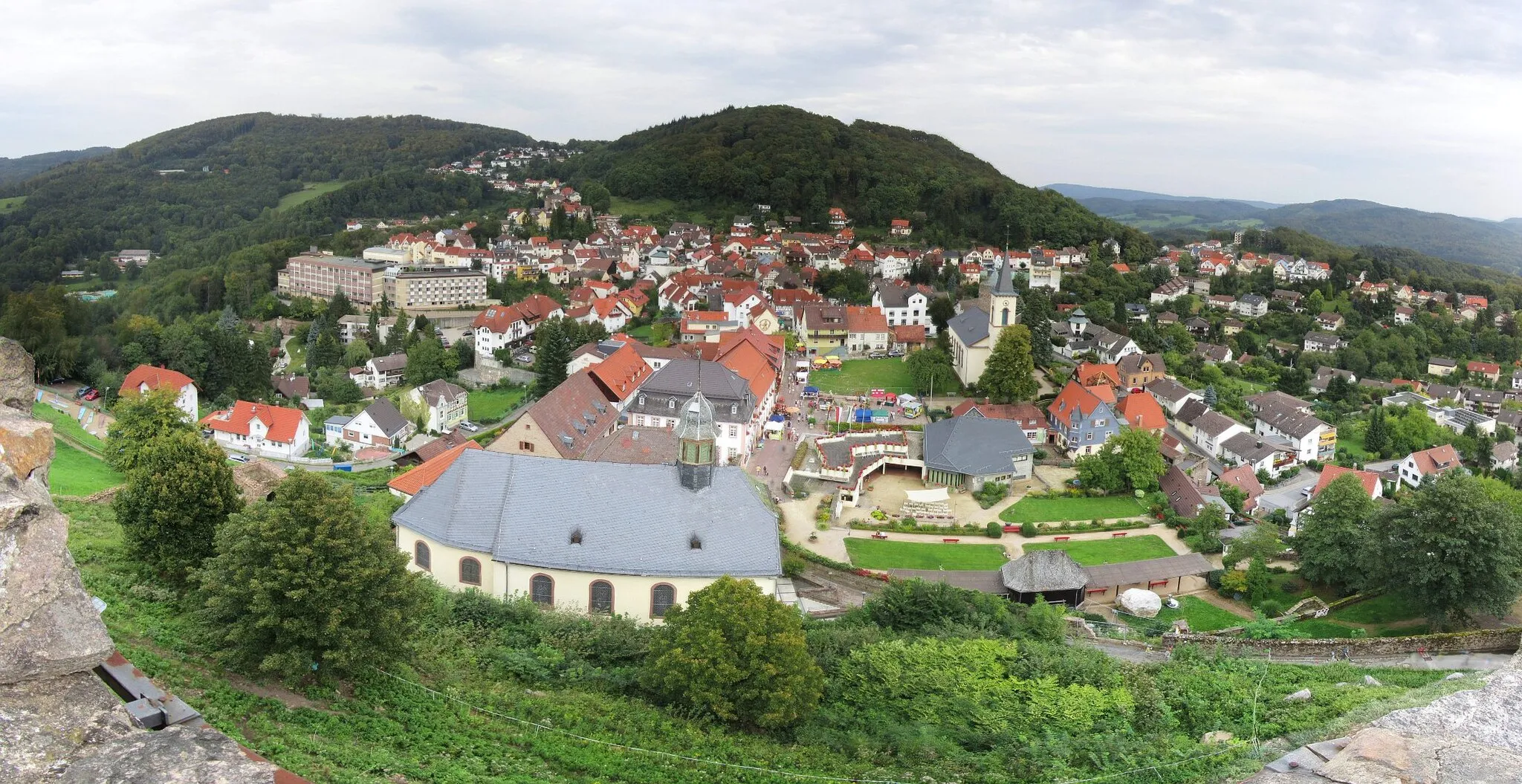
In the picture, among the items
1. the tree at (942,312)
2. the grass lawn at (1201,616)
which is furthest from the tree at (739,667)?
the tree at (942,312)

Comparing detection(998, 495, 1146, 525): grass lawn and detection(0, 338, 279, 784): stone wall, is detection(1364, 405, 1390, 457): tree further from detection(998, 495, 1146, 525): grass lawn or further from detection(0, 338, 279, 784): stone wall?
detection(0, 338, 279, 784): stone wall

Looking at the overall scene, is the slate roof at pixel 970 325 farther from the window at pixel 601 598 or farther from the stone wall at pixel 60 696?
the stone wall at pixel 60 696

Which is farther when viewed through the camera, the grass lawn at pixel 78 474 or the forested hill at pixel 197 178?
the forested hill at pixel 197 178

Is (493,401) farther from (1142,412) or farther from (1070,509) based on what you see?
(1142,412)

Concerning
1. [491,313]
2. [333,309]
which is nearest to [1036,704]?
[491,313]

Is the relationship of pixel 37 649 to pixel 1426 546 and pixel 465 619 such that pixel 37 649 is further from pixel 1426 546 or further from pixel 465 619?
pixel 1426 546

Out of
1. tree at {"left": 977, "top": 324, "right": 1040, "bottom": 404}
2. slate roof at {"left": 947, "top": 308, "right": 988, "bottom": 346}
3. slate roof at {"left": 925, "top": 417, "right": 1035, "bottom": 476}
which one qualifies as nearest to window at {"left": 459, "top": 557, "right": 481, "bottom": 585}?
slate roof at {"left": 925, "top": 417, "right": 1035, "bottom": 476}
